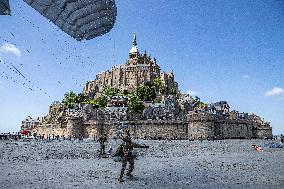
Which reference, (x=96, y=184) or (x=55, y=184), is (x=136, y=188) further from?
(x=55, y=184)

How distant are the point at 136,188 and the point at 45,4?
26.7ft

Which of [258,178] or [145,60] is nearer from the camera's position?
[258,178]

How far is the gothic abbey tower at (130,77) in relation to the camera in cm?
10911

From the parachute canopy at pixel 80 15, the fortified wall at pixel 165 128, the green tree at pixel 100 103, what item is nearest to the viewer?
the parachute canopy at pixel 80 15

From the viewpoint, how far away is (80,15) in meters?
13.6

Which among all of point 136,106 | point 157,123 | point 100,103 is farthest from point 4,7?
point 100,103

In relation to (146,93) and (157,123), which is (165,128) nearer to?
(157,123)

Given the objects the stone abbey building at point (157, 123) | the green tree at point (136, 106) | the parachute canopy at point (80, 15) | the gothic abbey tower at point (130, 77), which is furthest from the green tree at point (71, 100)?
the parachute canopy at point (80, 15)

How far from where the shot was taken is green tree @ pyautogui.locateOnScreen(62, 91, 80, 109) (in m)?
89.2

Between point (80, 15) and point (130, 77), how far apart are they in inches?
3845

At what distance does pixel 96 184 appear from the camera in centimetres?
855

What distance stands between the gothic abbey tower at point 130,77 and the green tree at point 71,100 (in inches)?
512

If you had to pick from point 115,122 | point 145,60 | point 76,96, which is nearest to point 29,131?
point 76,96

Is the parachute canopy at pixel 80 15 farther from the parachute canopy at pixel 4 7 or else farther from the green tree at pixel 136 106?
the green tree at pixel 136 106
